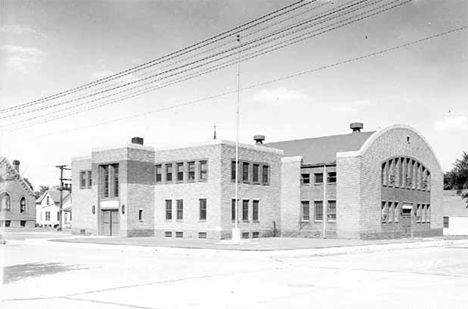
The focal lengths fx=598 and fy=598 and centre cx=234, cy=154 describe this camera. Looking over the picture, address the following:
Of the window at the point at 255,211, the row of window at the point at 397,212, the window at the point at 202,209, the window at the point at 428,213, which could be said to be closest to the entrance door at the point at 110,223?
the window at the point at 202,209

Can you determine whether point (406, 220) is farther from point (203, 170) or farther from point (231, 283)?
point (231, 283)

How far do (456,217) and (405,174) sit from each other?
21.6m

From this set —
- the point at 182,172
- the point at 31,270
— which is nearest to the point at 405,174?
the point at 182,172

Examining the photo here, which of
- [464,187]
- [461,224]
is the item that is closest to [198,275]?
[461,224]

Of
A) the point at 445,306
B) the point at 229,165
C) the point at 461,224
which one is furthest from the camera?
the point at 461,224

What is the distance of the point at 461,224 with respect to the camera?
68562 mm

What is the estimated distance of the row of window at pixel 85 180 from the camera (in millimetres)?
51750

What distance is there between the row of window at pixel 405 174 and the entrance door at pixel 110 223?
71.0 feet

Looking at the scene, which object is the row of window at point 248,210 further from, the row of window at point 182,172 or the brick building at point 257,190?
the row of window at point 182,172

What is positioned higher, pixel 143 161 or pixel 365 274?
pixel 143 161

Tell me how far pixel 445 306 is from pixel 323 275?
656 centimetres

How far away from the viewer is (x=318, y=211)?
4897 cm

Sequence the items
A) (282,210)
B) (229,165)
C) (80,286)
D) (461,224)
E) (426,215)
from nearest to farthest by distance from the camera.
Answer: (80,286), (229,165), (282,210), (426,215), (461,224)

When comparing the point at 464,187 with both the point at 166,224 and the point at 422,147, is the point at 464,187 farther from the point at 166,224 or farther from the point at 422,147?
the point at 166,224
